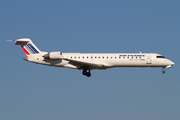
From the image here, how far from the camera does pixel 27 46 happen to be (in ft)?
149

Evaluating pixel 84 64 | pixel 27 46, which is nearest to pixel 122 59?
pixel 84 64

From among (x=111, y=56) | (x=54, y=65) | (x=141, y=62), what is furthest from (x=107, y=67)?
(x=54, y=65)

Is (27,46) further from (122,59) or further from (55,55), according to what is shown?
(122,59)

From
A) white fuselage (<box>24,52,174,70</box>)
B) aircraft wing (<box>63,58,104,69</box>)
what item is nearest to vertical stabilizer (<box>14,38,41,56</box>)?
white fuselage (<box>24,52,174,70</box>)

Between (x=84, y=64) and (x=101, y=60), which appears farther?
(x=101, y=60)

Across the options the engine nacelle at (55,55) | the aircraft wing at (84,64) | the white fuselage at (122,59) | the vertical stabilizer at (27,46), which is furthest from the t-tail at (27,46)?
the aircraft wing at (84,64)

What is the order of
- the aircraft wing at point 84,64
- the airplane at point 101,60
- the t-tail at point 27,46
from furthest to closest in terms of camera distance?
the t-tail at point 27,46 → the airplane at point 101,60 → the aircraft wing at point 84,64

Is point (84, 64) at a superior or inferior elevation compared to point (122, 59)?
inferior

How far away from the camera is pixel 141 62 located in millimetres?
41750

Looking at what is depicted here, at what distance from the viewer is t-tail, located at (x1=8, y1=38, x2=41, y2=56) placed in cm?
4497

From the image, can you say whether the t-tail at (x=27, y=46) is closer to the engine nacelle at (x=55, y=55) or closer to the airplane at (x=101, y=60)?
the airplane at (x=101, y=60)

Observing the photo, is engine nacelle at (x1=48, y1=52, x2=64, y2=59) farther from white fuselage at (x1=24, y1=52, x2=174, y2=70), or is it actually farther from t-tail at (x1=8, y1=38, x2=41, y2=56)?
t-tail at (x1=8, y1=38, x2=41, y2=56)

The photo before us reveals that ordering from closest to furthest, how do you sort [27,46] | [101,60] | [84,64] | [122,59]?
[84,64], [122,59], [101,60], [27,46]

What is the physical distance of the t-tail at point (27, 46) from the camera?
148ft
